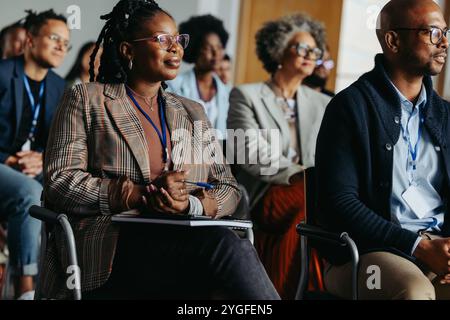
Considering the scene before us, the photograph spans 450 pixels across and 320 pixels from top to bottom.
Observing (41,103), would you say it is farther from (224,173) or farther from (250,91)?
(224,173)

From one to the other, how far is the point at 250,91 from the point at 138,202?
198 cm

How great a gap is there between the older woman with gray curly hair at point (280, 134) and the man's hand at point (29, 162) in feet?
3.41

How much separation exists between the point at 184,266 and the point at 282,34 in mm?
2746

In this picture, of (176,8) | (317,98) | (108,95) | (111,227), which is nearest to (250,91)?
(317,98)

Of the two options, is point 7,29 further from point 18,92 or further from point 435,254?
point 435,254

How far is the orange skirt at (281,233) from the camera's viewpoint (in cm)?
364

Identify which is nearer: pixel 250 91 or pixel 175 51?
pixel 175 51

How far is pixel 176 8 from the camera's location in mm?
7086

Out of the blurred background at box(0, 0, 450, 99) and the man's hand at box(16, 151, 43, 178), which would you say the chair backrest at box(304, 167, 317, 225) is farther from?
the blurred background at box(0, 0, 450, 99)

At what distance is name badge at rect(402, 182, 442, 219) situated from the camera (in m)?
2.70

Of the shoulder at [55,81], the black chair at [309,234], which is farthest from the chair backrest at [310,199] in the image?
the shoulder at [55,81]

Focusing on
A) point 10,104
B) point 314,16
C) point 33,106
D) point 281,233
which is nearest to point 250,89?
point 281,233

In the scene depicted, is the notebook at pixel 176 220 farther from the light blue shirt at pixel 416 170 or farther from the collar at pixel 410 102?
the collar at pixel 410 102

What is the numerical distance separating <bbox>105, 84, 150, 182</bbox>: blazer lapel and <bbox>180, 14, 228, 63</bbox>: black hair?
308cm
